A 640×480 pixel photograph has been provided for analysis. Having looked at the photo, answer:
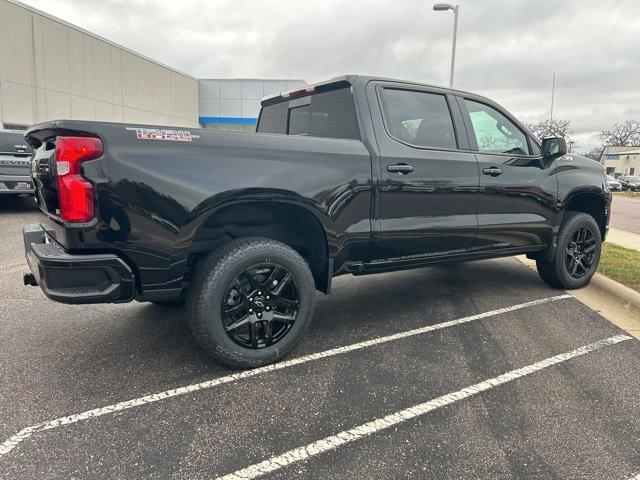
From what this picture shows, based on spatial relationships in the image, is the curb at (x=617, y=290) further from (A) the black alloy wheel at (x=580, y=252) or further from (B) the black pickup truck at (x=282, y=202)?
(B) the black pickup truck at (x=282, y=202)

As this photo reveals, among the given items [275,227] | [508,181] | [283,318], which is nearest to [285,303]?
[283,318]

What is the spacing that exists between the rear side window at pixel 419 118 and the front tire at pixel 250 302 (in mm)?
1355

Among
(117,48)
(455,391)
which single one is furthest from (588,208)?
(117,48)

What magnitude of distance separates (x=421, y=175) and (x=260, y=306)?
5.15 feet

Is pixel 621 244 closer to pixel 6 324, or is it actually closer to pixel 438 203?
pixel 438 203

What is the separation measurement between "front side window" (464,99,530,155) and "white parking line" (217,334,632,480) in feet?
6.10

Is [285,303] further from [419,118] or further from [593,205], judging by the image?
[593,205]

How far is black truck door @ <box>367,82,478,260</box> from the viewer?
338cm

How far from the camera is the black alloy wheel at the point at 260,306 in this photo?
285cm

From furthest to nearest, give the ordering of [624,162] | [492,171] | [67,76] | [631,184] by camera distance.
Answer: [624,162], [631,184], [67,76], [492,171]

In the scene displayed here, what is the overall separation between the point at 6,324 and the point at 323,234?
2.65m

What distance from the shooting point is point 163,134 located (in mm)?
2586

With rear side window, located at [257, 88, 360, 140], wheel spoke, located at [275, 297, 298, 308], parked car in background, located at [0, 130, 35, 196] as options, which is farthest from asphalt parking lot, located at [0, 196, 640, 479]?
parked car in background, located at [0, 130, 35, 196]

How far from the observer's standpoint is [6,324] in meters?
3.66
